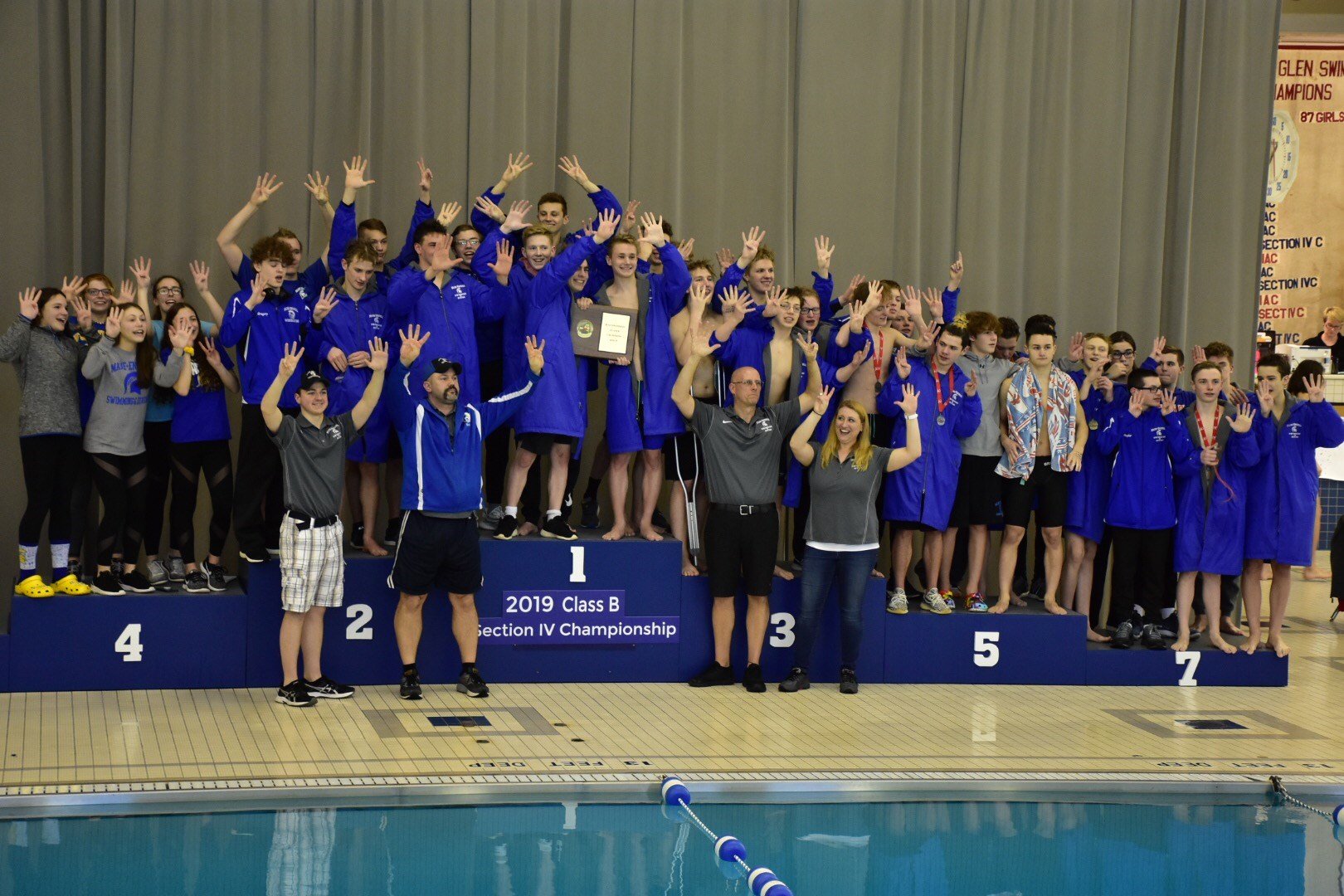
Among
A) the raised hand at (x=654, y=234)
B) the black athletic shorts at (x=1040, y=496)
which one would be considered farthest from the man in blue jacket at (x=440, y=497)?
the black athletic shorts at (x=1040, y=496)

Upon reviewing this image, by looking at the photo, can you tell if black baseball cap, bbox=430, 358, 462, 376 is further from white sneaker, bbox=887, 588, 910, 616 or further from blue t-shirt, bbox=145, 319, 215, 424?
white sneaker, bbox=887, 588, 910, 616

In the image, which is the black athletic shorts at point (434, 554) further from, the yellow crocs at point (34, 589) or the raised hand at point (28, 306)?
the raised hand at point (28, 306)

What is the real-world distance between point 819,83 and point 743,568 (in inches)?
141

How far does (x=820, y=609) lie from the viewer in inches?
284

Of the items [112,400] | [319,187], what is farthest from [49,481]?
[319,187]

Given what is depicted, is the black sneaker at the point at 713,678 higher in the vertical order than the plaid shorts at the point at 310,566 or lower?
lower

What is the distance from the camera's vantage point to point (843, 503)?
7055 millimetres

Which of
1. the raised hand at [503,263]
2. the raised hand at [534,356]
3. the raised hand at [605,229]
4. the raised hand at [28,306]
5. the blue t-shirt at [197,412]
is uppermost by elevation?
the raised hand at [605,229]

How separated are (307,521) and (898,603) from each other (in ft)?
10.2

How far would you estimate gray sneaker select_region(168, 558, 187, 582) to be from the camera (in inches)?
277

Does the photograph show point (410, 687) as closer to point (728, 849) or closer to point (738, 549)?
point (738, 549)

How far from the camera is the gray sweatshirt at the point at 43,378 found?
6688 millimetres

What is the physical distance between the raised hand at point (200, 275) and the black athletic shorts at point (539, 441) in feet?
5.98

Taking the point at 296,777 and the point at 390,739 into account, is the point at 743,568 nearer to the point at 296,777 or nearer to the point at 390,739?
the point at 390,739
